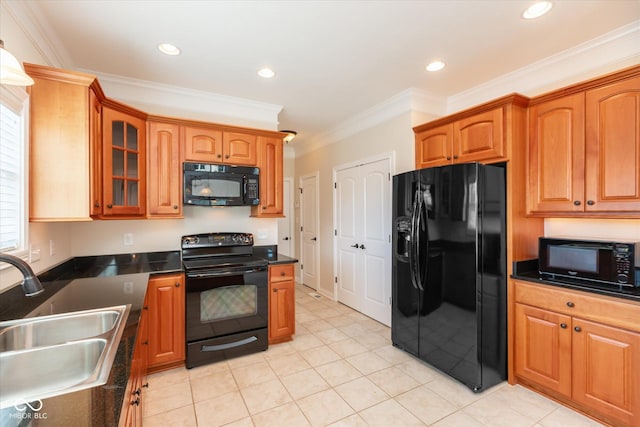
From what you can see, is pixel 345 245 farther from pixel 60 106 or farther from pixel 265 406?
pixel 60 106

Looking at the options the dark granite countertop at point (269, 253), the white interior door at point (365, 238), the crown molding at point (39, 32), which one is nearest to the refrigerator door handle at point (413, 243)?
the white interior door at point (365, 238)

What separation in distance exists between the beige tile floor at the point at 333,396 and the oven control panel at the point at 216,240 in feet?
3.68

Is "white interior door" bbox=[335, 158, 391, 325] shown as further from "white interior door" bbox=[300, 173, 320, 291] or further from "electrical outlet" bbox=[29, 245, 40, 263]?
"electrical outlet" bbox=[29, 245, 40, 263]

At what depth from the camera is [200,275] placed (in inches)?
102

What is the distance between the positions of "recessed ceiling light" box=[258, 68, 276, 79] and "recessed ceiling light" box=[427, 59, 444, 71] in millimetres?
1417

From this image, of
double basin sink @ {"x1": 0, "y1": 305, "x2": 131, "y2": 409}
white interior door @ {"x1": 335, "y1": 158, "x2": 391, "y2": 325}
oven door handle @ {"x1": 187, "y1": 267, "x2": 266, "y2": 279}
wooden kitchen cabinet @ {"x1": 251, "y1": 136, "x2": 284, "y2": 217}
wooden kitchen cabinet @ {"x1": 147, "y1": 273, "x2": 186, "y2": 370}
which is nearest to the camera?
double basin sink @ {"x1": 0, "y1": 305, "x2": 131, "y2": 409}

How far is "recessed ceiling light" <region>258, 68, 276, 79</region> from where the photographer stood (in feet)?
8.82

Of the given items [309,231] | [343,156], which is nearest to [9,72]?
[343,156]

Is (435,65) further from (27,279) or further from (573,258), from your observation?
(27,279)

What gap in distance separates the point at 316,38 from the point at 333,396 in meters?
2.70

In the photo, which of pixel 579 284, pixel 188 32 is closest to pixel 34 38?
pixel 188 32

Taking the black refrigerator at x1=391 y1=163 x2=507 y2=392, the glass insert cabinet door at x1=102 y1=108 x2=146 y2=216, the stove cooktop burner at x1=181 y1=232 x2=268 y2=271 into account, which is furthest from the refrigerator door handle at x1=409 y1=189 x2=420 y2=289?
the glass insert cabinet door at x1=102 y1=108 x2=146 y2=216

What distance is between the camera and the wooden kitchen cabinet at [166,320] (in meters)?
2.46

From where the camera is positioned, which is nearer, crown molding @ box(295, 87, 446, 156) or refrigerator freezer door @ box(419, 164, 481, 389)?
refrigerator freezer door @ box(419, 164, 481, 389)
